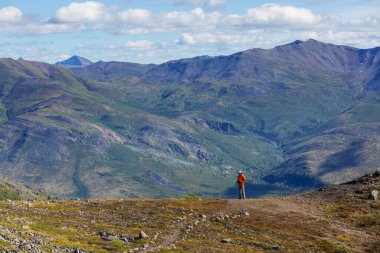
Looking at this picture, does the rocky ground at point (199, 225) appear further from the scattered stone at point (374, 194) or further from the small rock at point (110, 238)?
the scattered stone at point (374, 194)

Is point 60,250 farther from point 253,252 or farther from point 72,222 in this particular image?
point 253,252

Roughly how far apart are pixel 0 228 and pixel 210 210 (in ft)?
107

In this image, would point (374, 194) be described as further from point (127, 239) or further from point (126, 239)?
point (126, 239)

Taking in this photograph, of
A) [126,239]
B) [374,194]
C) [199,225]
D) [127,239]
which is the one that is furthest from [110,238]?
[374,194]

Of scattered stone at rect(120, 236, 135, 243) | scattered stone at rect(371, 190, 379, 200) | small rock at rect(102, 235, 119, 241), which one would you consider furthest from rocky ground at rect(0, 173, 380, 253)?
scattered stone at rect(371, 190, 379, 200)

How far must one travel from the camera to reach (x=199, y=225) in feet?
228

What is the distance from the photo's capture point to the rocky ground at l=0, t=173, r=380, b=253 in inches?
2280

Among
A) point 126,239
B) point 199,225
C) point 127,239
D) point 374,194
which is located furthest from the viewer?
point 374,194

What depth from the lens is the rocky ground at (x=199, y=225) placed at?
190 feet

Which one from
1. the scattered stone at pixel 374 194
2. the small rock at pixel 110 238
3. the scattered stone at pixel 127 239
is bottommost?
the scattered stone at pixel 374 194

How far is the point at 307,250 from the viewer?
61031 millimetres

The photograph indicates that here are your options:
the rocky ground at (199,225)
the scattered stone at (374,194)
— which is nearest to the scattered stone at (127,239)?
the rocky ground at (199,225)

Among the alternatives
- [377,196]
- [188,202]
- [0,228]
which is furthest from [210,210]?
[0,228]

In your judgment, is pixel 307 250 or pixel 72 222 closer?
pixel 307 250
